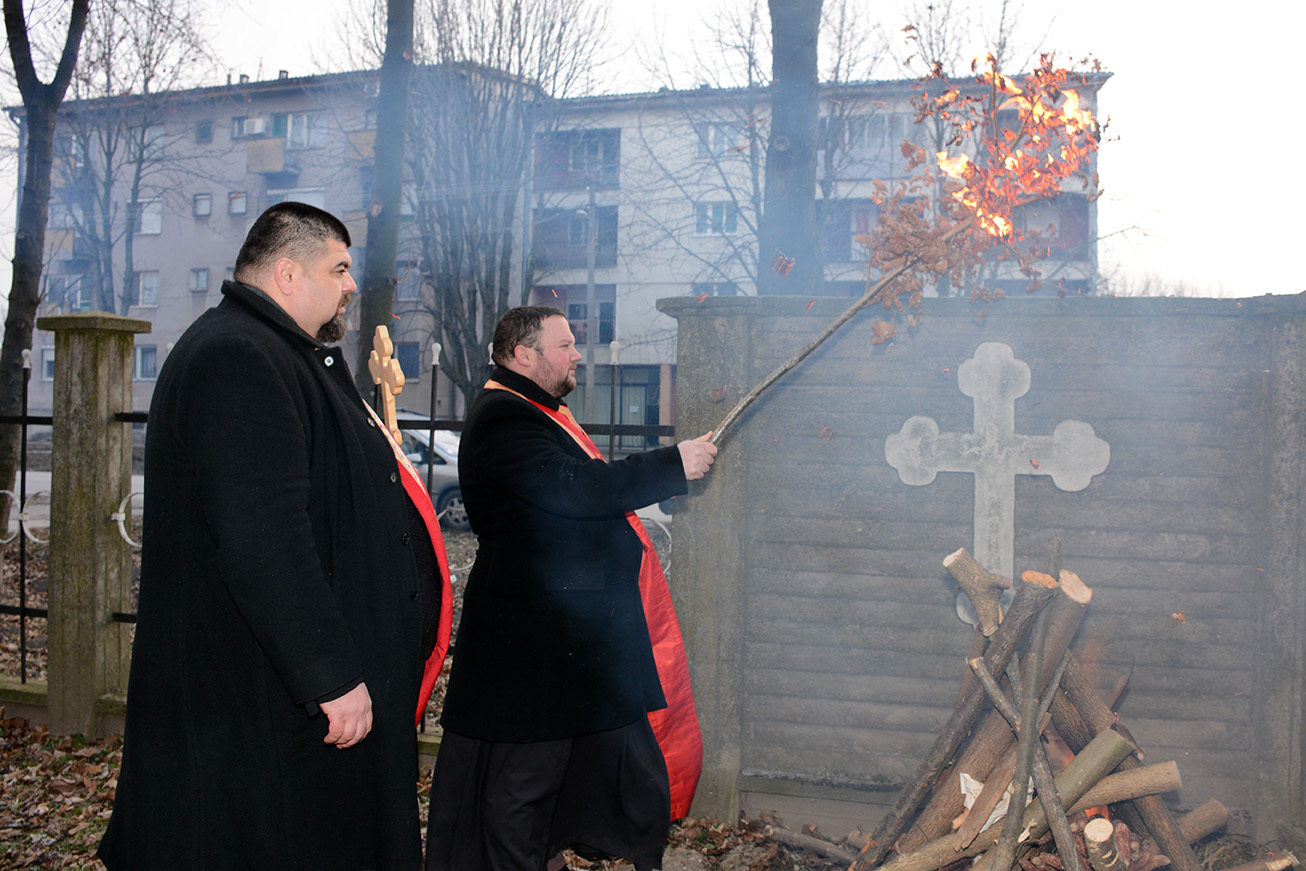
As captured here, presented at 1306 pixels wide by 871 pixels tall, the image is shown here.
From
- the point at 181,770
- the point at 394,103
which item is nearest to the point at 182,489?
the point at 181,770

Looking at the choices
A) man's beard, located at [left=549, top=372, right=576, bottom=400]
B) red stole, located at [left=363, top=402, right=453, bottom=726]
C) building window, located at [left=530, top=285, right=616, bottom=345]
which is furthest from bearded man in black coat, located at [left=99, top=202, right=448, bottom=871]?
building window, located at [left=530, top=285, right=616, bottom=345]

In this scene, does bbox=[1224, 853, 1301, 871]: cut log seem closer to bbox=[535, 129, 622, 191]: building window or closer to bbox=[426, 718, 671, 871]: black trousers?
bbox=[426, 718, 671, 871]: black trousers

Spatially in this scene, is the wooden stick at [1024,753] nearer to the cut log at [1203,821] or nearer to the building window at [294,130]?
the cut log at [1203,821]

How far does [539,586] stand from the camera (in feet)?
11.1

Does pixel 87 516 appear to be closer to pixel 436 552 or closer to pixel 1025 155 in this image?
pixel 436 552

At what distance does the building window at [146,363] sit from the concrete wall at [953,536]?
38930 mm

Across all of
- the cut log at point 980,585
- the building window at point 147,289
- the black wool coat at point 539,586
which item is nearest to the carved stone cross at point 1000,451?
the cut log at point 980,585

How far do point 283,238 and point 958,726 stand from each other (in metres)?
2.88

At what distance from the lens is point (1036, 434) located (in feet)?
13.5

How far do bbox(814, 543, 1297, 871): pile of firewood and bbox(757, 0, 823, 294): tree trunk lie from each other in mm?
3511

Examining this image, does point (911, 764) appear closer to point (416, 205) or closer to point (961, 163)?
point (961, 163)

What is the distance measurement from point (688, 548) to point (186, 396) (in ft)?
8.46

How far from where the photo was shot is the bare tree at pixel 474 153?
21047 mm

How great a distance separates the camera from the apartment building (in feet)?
73.7
